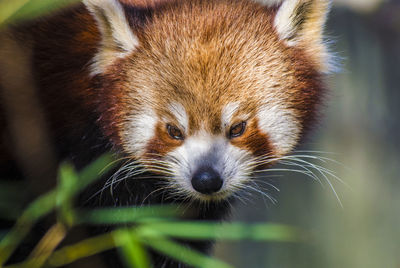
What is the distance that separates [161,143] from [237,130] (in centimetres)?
35

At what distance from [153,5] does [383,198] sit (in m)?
3.54

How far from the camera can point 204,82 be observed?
2.85 metres

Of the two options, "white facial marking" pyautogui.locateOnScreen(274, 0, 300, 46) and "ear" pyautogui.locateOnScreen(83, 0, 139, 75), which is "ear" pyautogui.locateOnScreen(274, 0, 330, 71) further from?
"ear" pyautogui.locateOnScreen(83, 0, 139, 75)

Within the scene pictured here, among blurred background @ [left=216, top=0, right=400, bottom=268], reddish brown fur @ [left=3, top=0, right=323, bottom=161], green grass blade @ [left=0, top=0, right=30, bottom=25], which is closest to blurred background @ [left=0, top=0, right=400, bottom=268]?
blurred background @ [left=216, top=0, right=400, bottom=268]

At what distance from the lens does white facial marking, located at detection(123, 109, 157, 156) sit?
2.93 meters

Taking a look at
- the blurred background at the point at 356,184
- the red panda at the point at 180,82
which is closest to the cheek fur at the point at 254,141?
the red panda at the point at 180,82

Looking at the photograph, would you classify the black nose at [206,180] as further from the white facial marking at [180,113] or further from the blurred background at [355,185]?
the blurred background at [355,185]

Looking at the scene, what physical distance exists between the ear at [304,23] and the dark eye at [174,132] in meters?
0.67

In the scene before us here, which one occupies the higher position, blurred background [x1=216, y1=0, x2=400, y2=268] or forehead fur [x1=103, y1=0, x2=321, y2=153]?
forehead fur [x1=103, y1=0, x2=321, y2=153]

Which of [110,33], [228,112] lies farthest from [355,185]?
[110,33]

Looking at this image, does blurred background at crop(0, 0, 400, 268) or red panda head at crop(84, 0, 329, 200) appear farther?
blurred background at crop(0, 0, 400, 268)

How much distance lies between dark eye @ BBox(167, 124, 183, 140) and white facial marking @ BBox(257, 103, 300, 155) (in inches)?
14.5

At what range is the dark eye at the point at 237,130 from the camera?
9.54 feet

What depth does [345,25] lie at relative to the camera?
554 centimetres
